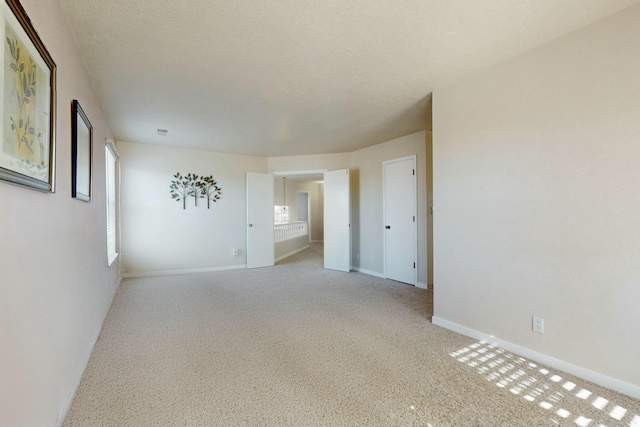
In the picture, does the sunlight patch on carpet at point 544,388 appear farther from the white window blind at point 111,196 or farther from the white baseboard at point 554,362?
the white window blind at point 111,196

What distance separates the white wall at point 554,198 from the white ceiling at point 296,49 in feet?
0.79

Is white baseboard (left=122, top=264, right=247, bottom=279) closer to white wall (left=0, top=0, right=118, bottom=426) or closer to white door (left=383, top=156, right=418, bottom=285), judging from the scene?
white wall (left=0, top=0, right=118, bottom=426)

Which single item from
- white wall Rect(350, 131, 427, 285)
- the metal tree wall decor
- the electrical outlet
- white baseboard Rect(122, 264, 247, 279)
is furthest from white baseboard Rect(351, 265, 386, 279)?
the metal tree wall decor

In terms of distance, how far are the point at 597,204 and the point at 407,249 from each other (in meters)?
2.81

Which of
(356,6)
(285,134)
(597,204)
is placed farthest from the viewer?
(285,134)

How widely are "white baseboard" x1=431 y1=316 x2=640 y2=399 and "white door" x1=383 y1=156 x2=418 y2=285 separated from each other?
181 cm

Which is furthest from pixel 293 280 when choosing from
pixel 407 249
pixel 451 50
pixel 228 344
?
pixel 451 50

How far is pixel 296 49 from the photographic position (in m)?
2.17

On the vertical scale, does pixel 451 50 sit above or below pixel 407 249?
above

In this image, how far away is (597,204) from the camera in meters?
1.91

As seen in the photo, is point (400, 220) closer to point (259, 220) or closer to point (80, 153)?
point (259, 220)

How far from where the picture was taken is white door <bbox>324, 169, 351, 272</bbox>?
5574 millimetres

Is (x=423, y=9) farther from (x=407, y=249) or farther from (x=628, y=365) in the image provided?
(x=407, y=249)

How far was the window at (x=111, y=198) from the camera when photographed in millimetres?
3716
